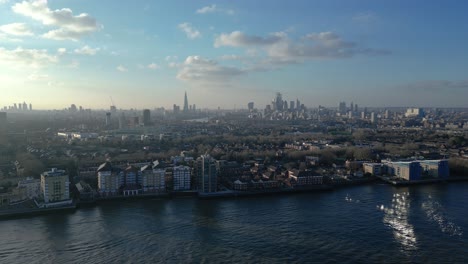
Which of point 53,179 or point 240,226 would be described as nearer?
point 240,226

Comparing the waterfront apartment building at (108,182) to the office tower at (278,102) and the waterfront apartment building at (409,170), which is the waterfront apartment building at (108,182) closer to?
the waterfront apartment building at (409,170)

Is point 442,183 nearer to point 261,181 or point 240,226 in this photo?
point 261,181

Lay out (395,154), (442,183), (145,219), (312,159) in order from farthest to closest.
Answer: (395,154)
(312,159)
(442,183)
(145,219)

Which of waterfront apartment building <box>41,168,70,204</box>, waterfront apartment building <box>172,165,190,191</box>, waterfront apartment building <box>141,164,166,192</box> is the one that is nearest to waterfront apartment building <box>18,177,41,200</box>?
waterfront apartment building <box>41,168,70,204</box>

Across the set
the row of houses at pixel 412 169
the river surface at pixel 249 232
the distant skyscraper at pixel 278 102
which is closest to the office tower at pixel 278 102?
the distant skyscraper at pixel 278 102

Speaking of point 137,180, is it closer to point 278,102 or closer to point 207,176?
point 207,176

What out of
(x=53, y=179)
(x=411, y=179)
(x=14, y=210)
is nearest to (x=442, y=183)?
(x=411, y=179)

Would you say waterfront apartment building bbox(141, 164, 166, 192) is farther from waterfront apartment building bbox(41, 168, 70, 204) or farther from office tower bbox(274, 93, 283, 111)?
office tower bbox(274, 93, 283, 111)
